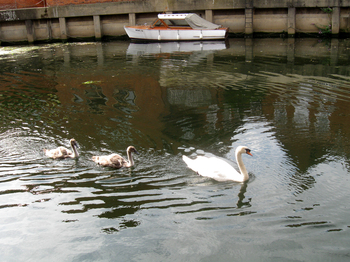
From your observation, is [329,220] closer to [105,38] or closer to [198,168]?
[198,168]

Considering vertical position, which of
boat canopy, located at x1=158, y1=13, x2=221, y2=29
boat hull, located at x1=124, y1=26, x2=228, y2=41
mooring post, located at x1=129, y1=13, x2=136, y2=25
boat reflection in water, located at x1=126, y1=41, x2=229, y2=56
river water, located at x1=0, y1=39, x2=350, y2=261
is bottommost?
river water, located at x1=0, y1=39, x2=350, y2=261

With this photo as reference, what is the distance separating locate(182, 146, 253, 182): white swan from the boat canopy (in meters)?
20.2

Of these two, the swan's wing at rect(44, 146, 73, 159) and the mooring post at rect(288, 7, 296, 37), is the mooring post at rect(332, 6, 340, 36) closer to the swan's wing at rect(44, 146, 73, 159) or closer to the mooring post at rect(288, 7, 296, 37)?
the mooring post at rect(288, 7, 296, 37)

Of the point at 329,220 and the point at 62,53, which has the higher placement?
the point at 62,53

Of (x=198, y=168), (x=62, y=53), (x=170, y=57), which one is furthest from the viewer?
(x=62, y=53)

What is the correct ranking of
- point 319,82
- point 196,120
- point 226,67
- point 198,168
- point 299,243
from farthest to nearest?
point 226,67 < point 319,82 < point 196,120 < point 198,168 < point 299,243

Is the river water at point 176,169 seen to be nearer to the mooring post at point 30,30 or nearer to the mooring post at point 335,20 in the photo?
the mooring post at point 335,20

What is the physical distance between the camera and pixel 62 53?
22.8 meters

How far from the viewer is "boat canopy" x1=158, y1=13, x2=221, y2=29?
995 inches

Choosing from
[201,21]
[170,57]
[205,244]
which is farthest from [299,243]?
[201,21]

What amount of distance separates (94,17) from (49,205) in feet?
81.4

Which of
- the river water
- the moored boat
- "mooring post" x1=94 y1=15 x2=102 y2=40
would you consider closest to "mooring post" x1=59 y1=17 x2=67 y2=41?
"mooring post" x1=94 y1=15 x2=102 y2=40

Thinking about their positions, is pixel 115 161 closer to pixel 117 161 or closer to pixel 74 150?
pixel 117 161

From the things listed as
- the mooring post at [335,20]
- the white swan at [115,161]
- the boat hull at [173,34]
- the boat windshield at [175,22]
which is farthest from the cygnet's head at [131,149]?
the mooring post at [335,20]
